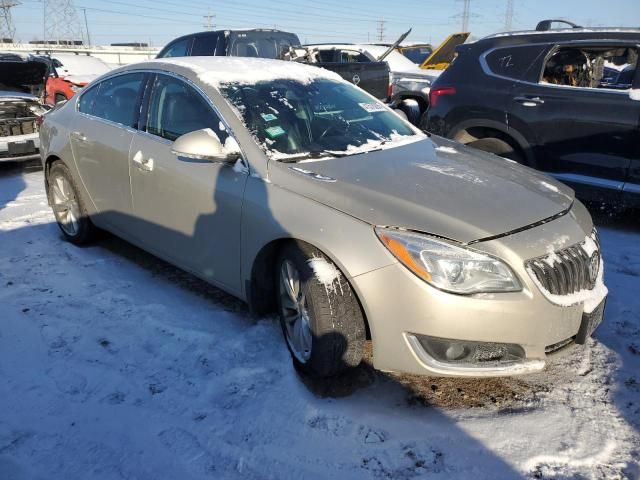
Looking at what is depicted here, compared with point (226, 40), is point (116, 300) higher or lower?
lower

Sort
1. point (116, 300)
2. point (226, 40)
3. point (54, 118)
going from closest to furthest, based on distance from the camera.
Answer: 1. point (116, 300)
2. point (54, 118)
3. point (226, 40)

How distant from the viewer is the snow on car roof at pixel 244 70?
3.48 m

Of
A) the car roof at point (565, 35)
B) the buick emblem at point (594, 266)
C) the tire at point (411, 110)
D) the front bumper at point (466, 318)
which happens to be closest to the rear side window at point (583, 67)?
the car roof at point (565, 35)

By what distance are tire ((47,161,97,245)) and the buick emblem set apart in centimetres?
371

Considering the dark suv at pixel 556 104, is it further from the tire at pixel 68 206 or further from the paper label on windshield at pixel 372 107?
the tire at pixel 68 206

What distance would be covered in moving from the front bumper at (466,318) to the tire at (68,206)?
301 centimetres

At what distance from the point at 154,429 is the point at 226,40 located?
7706mm

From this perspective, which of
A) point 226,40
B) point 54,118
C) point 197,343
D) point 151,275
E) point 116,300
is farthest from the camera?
point 226,40

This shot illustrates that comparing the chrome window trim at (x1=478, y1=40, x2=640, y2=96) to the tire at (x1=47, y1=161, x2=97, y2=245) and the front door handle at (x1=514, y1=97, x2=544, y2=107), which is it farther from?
the tire at (x1=47, y1=161, x2=97, y2=245)

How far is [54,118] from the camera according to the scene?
485 centimetres

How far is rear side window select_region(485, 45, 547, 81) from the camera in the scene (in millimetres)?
5281

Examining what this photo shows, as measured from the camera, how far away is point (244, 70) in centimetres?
362

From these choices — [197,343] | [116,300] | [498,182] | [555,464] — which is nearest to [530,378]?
[555,464]

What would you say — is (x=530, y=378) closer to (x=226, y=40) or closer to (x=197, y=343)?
(x=197, y=343)
